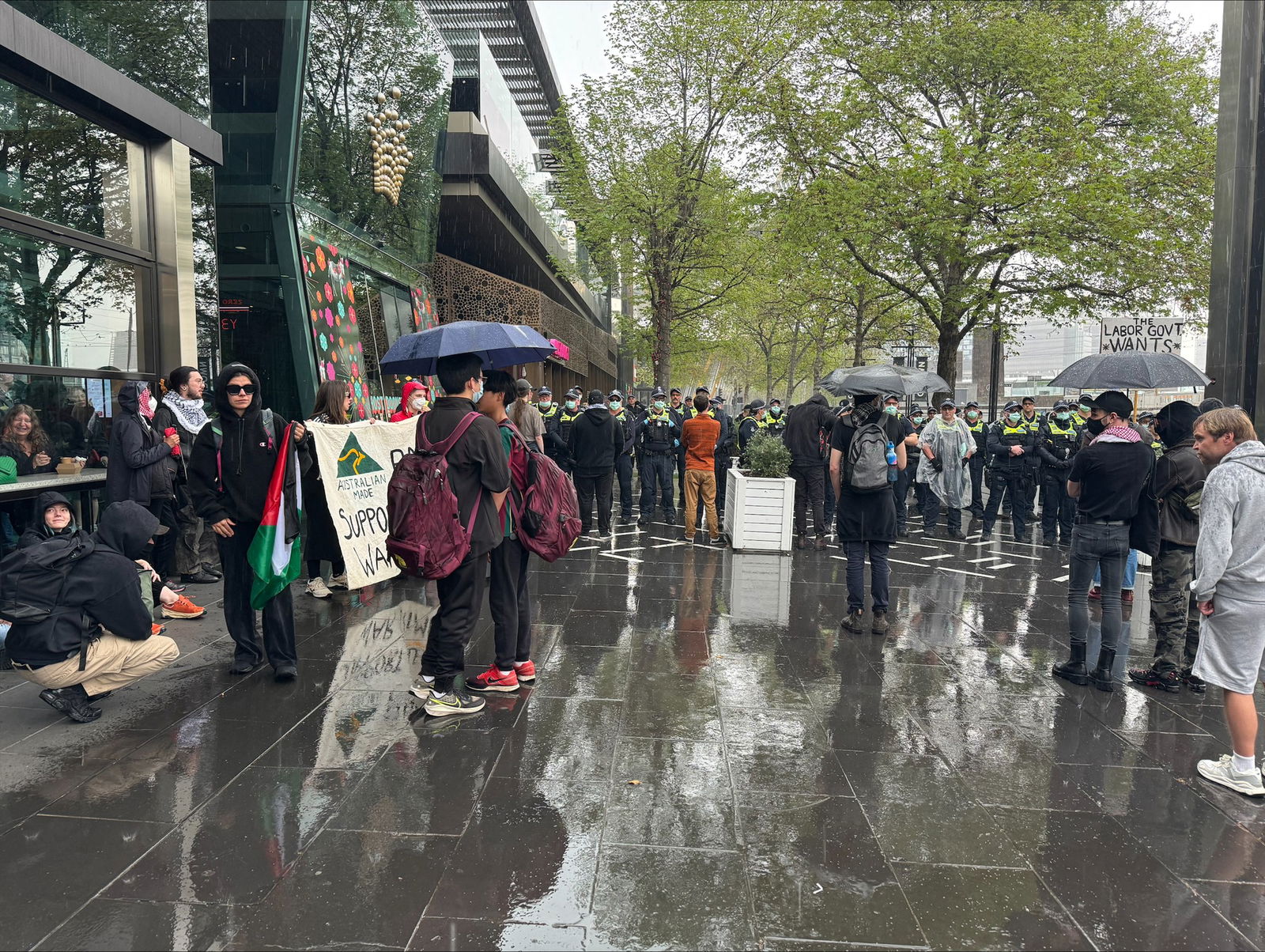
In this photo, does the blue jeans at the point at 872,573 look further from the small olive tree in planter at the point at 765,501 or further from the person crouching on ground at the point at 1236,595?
the small olive tree in planter at the point at 765,501

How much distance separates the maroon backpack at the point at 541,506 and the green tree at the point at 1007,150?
13.9m

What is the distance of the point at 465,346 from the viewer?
512 cm

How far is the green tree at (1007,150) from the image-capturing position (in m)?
17.5

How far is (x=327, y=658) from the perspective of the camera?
20.7 feet

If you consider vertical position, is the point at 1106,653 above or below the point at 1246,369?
below

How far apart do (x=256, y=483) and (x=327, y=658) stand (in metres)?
1.41

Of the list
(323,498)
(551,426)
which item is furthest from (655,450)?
(323,498)

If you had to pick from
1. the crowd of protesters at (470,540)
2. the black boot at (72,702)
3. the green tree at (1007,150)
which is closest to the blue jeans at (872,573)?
the crowd of protesters at (470,540)

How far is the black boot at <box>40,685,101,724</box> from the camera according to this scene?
4973 mm

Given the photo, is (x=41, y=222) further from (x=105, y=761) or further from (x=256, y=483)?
(x=105, y=761)

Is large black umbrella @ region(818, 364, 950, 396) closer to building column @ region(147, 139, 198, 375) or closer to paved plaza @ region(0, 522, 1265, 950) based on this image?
paved plaza @ region(0, 522, 1265, 950)

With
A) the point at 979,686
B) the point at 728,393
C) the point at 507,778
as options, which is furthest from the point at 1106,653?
the point at 728,393

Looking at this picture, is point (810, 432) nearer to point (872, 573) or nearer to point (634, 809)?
point (872, 573)

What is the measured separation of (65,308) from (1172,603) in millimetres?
8729
